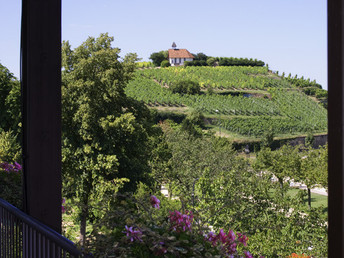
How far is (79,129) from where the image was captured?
13.2m

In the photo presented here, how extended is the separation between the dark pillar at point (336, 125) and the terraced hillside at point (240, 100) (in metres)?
46.3

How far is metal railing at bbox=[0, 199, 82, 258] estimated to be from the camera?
1170 millimetres

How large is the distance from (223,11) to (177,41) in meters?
21.2

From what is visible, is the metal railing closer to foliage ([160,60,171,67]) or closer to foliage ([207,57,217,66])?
foliage ([160,60,171,67])

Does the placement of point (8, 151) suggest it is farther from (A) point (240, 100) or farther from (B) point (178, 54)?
(B) point (178, 54)

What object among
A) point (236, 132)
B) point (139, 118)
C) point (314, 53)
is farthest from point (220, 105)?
point (314, 53)

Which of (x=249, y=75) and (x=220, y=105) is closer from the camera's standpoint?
(x=220, y=105)

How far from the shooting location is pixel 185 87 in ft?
195

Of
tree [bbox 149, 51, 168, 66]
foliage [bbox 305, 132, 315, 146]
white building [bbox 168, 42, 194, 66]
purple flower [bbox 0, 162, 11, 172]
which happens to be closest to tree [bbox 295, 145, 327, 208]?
purple flower [bbox 0, 162, 11, 172]

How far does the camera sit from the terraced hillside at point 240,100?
163 feet

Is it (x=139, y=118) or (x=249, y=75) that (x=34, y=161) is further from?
(x=249, y=75)

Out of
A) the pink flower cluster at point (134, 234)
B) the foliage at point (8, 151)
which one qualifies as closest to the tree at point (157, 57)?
the foliage at point (8, 151)

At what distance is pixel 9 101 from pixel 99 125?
3.21 metres

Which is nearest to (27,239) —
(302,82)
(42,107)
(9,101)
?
(42,107)
